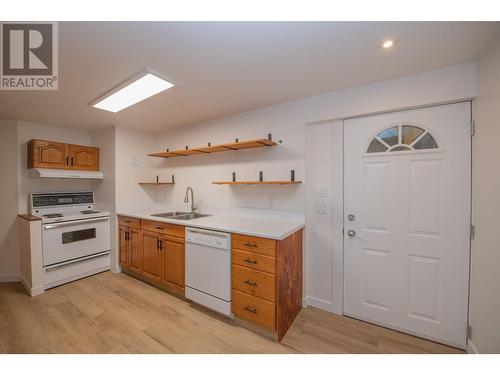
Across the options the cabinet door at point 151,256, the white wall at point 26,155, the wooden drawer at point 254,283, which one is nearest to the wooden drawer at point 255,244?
the wooden drawer at point 254,283

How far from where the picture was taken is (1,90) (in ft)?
6.25

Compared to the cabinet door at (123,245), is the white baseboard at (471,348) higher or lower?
lower

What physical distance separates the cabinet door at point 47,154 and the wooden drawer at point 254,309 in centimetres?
317

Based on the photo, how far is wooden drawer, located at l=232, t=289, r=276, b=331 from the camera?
1715 millimetres

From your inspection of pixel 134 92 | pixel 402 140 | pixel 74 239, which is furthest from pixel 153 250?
pixel 402 140

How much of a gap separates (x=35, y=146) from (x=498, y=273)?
4882mm

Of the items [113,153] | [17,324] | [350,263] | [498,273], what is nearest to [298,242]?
[350,263]

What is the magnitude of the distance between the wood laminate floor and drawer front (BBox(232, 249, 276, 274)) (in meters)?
0.62

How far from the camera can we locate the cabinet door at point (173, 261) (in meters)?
2.32

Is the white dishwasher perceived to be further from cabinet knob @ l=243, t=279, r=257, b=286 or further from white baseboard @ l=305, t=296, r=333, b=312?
white baseboard @ l=305, t=296, r=333, b=312

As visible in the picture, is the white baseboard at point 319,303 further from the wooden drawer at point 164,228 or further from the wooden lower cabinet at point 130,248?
the wooden lower cabinet at point 130,248

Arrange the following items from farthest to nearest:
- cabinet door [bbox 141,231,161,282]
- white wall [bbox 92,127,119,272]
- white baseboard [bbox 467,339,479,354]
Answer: white wall [bbox 92,127,119,272] < cabinet door [bbox 141,231,161,282] < white baseboard [bbox 467,339,479,354]

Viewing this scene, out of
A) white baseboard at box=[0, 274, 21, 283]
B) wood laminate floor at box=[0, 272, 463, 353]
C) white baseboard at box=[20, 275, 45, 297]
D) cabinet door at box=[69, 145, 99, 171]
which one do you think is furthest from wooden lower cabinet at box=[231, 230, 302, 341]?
white baseboard at box=[0, 274, 21, 283]

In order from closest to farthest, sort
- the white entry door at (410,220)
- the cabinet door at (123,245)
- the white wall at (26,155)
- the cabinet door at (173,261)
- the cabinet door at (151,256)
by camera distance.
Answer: the white entry door at (410,220) < the cabinet door at (173,261) < the cabinet door at (151,256) < the white wall at (26,155) < the cabinet door at (123,245)
